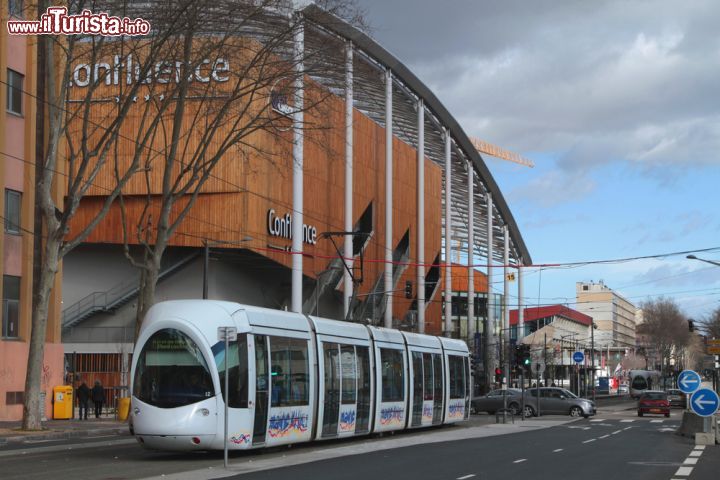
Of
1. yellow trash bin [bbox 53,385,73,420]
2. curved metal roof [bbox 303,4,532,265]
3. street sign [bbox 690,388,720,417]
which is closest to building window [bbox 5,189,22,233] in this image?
yellow trash bin [bbox 53,385,73,420]

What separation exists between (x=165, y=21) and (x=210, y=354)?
40.8ft

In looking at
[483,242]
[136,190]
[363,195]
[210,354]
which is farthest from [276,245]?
[483,242]

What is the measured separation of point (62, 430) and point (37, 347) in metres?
2.74

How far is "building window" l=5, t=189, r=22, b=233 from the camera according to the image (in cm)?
3805

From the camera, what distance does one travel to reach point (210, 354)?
20984mm

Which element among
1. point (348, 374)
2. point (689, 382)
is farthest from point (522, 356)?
point (348, 374)

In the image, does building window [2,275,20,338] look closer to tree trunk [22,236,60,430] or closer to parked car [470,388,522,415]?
tree trunk [22,236,60,430]

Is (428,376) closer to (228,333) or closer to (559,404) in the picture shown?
(228,333)

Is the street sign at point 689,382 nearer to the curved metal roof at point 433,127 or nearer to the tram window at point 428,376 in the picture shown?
the tram window at point 428,376

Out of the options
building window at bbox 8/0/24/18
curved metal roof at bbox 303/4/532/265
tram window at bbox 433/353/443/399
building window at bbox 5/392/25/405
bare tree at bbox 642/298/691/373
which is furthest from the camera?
bare tree at bbox 642/298/691/373

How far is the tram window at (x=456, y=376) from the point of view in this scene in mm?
36000

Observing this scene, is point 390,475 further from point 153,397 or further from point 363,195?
point 363,195

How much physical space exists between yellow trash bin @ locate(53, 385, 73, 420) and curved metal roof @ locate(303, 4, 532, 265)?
15.0 m

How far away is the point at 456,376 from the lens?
36.6m
